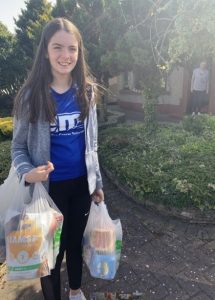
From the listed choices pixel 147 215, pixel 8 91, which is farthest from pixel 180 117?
pixel 147 215

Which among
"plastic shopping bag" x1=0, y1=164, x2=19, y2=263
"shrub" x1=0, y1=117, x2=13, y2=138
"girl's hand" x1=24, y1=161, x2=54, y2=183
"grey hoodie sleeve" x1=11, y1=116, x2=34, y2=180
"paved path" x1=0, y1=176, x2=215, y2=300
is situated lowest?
"paved path" x1=0, y1=176, x2=215, y2=300

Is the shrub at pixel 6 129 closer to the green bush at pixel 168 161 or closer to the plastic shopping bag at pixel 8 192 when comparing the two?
the green bush at pixel 168 161

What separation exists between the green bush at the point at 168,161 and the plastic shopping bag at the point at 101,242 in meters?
2.16

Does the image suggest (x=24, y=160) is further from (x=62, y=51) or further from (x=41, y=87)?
(x=62, y=51)

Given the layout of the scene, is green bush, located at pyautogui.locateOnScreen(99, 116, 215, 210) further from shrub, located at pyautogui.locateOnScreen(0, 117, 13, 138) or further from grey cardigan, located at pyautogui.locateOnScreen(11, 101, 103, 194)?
grey cardigan, located at pyautogui.locateOnScreen(11, 101, 103, 194)

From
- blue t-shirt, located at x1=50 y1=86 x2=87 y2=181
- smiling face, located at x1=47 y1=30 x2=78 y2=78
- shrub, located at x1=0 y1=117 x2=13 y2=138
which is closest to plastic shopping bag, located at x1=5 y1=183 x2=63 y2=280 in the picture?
blue t-shirt, located at x1=50 y1=86 x2=87 y2=181

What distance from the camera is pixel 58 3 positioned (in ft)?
32.4

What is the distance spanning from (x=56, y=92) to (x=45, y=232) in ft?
3.03

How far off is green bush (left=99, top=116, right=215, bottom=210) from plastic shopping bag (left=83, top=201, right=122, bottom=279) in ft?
7.09

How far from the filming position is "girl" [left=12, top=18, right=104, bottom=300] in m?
2.12

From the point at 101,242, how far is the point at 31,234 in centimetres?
61

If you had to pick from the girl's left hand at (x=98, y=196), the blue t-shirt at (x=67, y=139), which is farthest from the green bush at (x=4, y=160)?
the blue t-shirt at (x=67, y=139)

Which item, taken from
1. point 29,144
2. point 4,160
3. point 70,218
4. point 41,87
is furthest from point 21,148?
point 4,160

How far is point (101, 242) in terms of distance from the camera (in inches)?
97.7
